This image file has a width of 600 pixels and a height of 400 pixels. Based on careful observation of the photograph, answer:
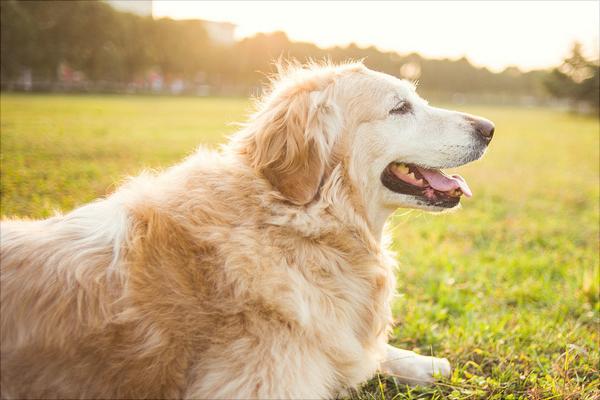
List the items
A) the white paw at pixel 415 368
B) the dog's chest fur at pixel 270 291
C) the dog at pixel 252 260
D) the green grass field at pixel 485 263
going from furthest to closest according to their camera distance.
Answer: the green grass field at pixel 485 263
the white paw at pixel 415 368
the dog's chest fur at pixel 270 291
the dog at pixel 252 260

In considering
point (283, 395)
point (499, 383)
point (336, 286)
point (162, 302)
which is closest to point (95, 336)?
point (162, 302)

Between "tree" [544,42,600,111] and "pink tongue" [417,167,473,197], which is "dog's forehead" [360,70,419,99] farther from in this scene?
"tree" [544,42,600,111]

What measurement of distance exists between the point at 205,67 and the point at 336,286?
6104 cm

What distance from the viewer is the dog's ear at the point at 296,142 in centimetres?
281

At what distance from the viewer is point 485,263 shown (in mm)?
5488

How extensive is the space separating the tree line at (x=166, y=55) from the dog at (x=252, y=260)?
868mm

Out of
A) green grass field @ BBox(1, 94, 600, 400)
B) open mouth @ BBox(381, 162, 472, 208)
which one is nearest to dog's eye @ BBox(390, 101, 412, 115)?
open mouth @ BBox(381, 162, 472, 208)

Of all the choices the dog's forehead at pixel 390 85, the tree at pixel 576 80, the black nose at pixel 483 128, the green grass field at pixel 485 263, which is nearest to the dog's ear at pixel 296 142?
the dog's forehead at pixel 390 85

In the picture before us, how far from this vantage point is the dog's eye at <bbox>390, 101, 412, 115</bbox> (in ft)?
10.9

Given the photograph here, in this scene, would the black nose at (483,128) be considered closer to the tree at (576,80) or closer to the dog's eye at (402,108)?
the dog's eye at (402,108)

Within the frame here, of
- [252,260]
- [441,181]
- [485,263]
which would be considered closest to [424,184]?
[441,181]

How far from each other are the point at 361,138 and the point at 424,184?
561mm

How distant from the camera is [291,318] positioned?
8.02ft

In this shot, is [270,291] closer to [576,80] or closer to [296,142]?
[296,142]
